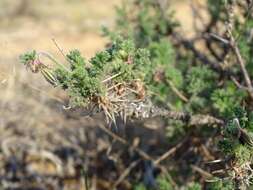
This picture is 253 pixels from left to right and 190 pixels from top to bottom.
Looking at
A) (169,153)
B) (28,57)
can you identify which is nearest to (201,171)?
(169,153)

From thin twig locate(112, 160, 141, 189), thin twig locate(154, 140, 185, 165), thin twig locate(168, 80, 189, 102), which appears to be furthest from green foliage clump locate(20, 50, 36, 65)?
thin twig locate(112, 160, 141, 189)

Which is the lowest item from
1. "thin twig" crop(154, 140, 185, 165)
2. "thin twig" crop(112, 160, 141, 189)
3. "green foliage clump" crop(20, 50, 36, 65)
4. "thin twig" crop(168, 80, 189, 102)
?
"thin twig" crop(112, 160, 141, 189)

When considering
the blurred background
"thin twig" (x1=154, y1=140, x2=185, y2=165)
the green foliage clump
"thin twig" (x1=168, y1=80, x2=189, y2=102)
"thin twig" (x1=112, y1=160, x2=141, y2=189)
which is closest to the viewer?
the green foliage clump

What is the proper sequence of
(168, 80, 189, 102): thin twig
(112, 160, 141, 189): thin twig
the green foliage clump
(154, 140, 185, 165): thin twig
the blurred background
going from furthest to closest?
the blurred background
(112, 160, 141, 189): thin twig
(154, 140, 185, 165): thin twig
(168, 80, 189, 102): thin twig
the green foliage clump

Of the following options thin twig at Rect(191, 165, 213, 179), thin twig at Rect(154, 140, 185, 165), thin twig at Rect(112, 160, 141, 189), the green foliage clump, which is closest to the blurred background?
thin twig at Rect(112, 160, 141, 189)

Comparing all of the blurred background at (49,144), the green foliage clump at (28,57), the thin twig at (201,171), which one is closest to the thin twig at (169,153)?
the thin twig at (201,171)

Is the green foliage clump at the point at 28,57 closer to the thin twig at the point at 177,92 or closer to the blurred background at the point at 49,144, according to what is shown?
the thin twig at the point at 177,92

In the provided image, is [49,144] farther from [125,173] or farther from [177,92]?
[177,92]

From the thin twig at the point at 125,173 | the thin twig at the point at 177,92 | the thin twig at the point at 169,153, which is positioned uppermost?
the thin twig at the point at 177,92

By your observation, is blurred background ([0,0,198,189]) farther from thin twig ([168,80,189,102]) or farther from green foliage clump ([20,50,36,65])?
green foliage clump ([20,50,36,65])

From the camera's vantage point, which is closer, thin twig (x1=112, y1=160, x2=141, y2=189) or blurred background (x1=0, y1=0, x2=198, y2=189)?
thin twig (x1=112, y1=160, x2=141, y2=189)

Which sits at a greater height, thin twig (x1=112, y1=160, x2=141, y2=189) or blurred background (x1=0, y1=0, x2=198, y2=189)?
blurred background (x1=0, y1=0, x2=198, y2=189)

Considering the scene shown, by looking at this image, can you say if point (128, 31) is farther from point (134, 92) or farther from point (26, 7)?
point (26, 7)
